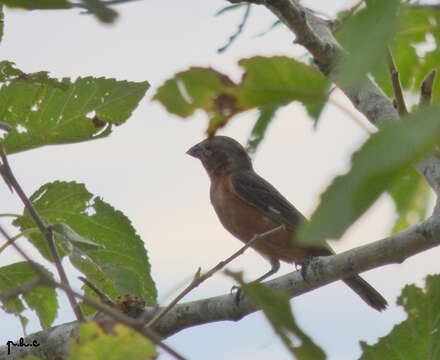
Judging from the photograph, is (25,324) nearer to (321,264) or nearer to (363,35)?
(321,264)

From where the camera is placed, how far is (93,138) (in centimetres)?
299

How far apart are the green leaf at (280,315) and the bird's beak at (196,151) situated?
7796mm

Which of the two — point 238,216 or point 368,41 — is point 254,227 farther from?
point 368,41

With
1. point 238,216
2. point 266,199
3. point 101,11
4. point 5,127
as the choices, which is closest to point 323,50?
point 5,127

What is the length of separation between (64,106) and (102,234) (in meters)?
0.57

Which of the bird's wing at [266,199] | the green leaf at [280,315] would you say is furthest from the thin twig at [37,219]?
the bird's wing at [266,199]

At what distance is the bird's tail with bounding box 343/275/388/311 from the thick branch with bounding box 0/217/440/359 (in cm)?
406

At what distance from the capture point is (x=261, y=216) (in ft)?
24.2

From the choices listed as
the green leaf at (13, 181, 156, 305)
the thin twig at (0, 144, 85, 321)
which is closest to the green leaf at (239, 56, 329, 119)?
the thin twig at (0, 144, 85, 321)

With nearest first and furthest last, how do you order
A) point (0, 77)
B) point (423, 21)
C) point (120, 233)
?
point (423, 21) → point (0, 77) → point (120, 233)

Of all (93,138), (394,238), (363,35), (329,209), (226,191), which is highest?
(226,191)

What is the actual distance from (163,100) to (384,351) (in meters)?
1.18

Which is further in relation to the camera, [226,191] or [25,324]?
[226,191]

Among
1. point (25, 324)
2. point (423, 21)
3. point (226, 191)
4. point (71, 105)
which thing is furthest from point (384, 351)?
point (226, 191)
